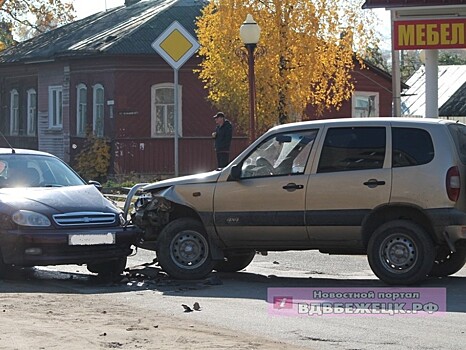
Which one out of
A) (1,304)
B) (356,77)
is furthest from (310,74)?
(1,304)

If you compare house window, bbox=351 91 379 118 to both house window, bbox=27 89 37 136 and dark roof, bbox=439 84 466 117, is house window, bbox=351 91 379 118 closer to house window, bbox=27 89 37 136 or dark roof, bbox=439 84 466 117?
dark roof, bbox=439 84 466 117

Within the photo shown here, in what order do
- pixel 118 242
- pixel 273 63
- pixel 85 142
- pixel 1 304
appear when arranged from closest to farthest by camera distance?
pixel 1 304
pixel 118 242
pixel 273 63
pixel 85 142

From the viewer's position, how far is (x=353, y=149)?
12.0 metres

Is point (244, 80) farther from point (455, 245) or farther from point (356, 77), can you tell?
point (455, 245)

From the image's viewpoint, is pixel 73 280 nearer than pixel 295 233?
No

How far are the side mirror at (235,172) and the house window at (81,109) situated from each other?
25.4 meters

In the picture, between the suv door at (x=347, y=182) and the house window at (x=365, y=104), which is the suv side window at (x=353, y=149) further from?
the house window at (x=365, y=104)

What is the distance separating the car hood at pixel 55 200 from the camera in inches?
488

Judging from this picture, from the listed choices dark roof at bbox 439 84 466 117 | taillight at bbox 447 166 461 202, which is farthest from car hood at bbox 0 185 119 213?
dark roof at bbox 439 84 466 117

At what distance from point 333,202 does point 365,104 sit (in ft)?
89.5

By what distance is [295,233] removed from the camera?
476 inches

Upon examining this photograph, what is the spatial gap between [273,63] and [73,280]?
1531cm

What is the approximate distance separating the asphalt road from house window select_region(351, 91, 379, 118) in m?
23.4

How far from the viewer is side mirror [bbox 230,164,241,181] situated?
12.4m
